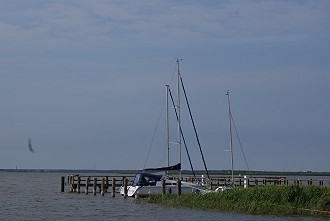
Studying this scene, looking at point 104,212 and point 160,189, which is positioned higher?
point 160,189

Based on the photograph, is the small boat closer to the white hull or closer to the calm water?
the white hull

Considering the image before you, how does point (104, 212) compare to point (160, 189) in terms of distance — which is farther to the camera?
point (160, 189)

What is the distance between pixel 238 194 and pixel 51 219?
11439mm

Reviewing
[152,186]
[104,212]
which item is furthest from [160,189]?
[104,212]

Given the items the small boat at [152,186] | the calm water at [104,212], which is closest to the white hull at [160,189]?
the small boat at [152,186]

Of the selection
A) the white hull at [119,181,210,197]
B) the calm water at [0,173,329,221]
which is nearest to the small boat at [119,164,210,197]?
the white hull at [119,181,210,197]

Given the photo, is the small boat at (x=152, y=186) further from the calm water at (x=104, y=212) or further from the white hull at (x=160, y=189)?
the calm water at (x=104, y=212)

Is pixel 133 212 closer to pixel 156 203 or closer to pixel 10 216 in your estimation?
pixel 156 203

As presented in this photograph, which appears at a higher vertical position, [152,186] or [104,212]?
[152,186]

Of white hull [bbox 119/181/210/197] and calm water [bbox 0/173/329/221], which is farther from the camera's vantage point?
white hull [bbox 119/181/210/197]

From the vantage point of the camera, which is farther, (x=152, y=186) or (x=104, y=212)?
(x=152, y=186)

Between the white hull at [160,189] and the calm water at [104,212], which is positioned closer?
the calm water at [104,212]

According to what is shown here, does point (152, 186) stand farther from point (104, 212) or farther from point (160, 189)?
point (104, 212)

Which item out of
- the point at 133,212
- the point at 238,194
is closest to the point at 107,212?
the point at 133,212
